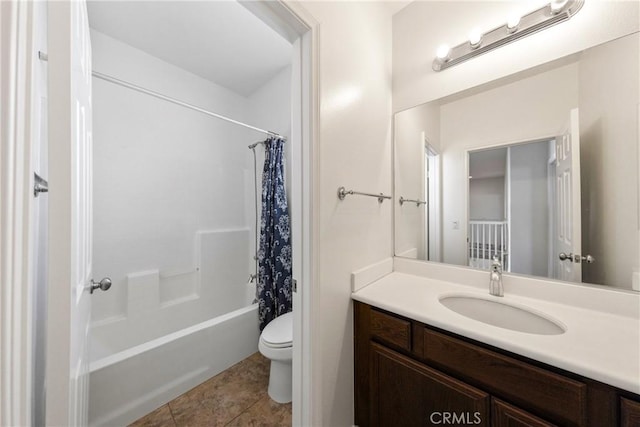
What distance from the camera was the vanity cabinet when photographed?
0.66 metres

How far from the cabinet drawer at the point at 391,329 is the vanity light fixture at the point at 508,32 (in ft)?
4.73

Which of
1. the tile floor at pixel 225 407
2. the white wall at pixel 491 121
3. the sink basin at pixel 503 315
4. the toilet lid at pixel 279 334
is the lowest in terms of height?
the tile floor at pixel 225 407

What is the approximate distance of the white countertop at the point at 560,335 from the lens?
65 centimetres

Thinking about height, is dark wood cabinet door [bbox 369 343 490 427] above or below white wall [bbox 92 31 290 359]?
below

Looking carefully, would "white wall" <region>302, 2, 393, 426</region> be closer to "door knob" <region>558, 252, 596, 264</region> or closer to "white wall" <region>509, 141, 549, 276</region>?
"white wall" <region>509, 141, 549, 276</region>

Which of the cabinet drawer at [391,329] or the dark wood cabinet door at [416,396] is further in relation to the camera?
the cabinet drawer at [391,329]

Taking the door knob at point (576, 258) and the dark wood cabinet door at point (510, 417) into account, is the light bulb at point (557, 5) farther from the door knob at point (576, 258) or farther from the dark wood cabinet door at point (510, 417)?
the dark wood cabinet door at point (510, 417)

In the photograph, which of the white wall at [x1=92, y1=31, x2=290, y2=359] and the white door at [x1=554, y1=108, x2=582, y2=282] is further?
the white wall at [x1=92, y1=31, x2=290, y2=359]

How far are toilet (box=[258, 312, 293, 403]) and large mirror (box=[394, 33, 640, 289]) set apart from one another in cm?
94

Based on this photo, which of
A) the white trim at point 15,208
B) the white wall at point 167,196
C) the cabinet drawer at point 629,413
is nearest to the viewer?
the white trim at point 15,208

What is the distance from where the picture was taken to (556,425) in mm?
703

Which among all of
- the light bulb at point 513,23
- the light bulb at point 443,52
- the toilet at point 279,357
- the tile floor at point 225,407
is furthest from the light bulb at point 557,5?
the tile floor at point 225,407

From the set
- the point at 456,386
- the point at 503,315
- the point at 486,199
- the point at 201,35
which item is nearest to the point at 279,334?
the point at 456,386

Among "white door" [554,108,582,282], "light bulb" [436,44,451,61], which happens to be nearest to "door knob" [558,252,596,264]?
"white door" [554,108,582,282]
